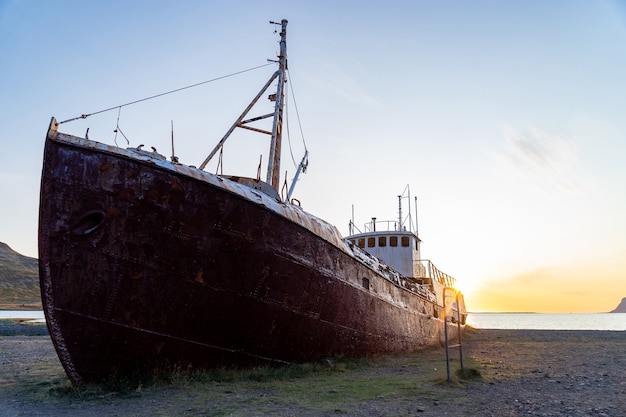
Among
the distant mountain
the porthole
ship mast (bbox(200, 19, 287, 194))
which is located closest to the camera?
the porthole

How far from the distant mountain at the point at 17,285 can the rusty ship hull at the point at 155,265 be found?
90718mm

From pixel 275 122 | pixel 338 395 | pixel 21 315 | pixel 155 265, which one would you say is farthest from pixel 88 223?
pixel 21 315

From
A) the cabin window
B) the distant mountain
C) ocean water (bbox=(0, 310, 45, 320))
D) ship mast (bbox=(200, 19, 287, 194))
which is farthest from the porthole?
the distant mountain

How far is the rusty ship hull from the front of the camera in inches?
259

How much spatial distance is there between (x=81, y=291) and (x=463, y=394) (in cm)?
620

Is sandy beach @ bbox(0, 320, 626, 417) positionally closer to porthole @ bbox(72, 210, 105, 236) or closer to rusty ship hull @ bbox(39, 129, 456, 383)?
rusty ship hull @ bbox(39, 129, 456, 383)

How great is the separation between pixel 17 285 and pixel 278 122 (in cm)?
10167

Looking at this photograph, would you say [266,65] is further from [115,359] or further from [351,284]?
[115,359]

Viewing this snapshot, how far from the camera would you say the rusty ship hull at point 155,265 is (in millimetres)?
6590

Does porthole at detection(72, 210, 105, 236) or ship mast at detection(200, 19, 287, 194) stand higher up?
ship mast at detection(200, 19, 287, 194)

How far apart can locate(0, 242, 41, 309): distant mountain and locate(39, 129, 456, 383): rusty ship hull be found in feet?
298

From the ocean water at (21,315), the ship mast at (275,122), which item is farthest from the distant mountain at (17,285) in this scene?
the ship mast at (275,122)

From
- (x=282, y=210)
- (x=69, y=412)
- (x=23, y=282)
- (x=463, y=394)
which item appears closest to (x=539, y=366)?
(x=463, y=394)

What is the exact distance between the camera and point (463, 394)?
22.3 ft
